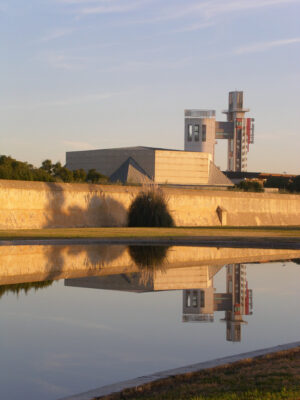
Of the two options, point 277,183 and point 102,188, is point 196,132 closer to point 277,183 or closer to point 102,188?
point 277,183

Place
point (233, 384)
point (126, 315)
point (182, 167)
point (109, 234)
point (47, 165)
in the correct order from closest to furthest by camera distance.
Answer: point (233, 384), point (126, 315), point (109, 234), point (47, 165), point (182, 167)

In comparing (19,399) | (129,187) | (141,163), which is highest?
(141,163)

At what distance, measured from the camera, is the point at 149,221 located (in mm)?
39062

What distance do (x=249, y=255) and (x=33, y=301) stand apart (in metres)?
11.3

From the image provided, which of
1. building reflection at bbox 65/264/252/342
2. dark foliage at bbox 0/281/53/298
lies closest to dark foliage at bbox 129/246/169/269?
building reflection at bbox 65/264/252/342

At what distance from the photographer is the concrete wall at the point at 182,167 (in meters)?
80.6

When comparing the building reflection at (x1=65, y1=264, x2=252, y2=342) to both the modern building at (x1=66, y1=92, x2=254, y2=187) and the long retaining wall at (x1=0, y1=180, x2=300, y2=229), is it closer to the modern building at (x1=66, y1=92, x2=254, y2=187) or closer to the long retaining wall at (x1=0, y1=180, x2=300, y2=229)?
the long retaining wall at (x1=0, y1=180, x2=300, y2=229)

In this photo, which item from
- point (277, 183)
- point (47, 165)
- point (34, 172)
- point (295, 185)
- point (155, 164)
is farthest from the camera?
point (277, 183)

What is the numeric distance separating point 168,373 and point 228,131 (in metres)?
123

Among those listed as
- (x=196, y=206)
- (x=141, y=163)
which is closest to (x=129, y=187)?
(x=196, y=206)

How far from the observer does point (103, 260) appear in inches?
724

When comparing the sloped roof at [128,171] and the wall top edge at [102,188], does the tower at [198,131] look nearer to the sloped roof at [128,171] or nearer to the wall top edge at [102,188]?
the sloped roof at [128,171]

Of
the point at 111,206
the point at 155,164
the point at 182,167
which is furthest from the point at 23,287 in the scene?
the point at 182,167

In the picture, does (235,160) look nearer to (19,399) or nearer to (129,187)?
(129,187)
